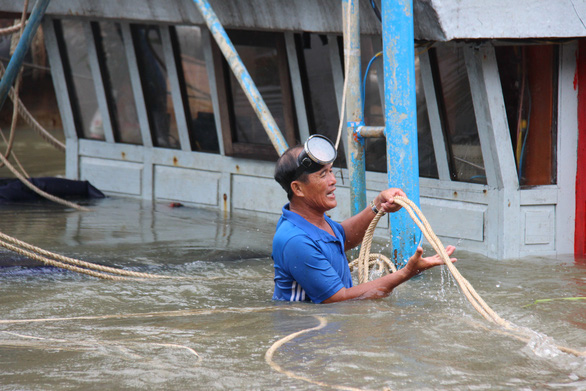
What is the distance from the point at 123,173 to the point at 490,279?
20.3 ft

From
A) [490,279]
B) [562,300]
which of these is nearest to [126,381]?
[562,300]

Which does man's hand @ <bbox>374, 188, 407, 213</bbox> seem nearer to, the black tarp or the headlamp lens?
the headlamp lens

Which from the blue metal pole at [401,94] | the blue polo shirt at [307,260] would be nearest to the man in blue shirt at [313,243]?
the blue polo shirt at [307,260]

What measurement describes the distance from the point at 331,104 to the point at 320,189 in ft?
12.8

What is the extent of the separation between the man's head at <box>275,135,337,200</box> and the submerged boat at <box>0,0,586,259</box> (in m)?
1.12

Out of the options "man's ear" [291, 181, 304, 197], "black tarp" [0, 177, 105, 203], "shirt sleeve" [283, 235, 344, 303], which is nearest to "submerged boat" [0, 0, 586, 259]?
"black tarp" [0, 177, 105, 203]

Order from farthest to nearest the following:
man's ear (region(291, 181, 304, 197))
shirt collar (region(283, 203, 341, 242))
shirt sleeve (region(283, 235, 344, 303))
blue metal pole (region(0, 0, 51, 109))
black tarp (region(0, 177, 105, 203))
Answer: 1. black tarp (region(0, 177, 105, 203))
2. blue metal pole (region(0, 0, 51, 109))
3. man's ear (region(291, 181, 304, 197))
4. shirt collar (region(283, 203, 341, 242))
5. shirt sleeve (region(283, 235, 344, 303))

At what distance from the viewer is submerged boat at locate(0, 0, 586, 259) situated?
666 cm

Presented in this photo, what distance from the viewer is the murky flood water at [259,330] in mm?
3422

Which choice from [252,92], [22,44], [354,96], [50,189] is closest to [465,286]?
[354,96]

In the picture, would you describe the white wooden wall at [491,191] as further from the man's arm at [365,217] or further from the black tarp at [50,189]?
the black tarp at [50,189]

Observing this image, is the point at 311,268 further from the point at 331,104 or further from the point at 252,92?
the point at 331,104

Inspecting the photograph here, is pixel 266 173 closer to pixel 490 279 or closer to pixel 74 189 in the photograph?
pixel 74 189

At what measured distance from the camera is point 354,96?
598 cm
